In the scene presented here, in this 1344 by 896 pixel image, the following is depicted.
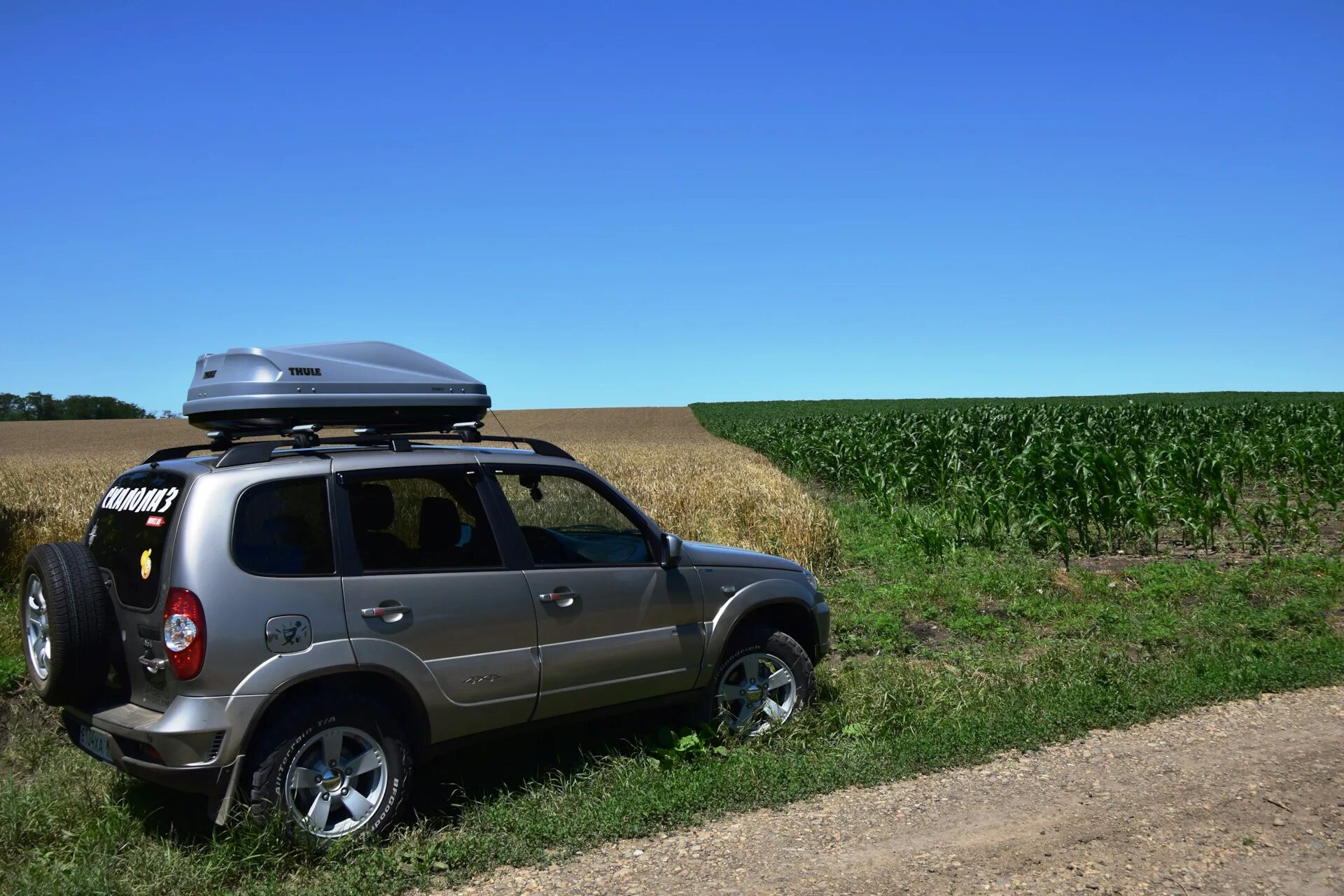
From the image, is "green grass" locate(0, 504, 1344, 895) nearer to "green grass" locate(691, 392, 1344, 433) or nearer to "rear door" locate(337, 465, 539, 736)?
"rear door" locate(337, 465, 539, 736)

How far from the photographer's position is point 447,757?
19.3ft

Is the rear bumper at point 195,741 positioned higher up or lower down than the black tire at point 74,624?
lower down

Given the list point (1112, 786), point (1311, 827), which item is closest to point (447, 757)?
point (1112, 786)

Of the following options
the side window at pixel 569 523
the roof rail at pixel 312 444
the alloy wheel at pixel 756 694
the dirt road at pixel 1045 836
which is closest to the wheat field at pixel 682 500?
the roof rail at pixel 312 444

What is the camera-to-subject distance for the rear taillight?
4.18m

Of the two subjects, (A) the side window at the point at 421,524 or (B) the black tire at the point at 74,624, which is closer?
(B) the black tire at the point at 74,624

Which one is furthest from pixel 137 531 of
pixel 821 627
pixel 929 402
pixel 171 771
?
pixel 929 402

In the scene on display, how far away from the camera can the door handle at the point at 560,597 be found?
518 centimetres

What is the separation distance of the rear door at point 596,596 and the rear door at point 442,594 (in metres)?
0.14

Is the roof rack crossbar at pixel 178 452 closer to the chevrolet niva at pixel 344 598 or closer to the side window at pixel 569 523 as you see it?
the chevrolet niva at pixel 344 598


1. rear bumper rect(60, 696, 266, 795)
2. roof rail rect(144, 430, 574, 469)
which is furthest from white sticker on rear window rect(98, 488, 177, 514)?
rear bumper rect(60, 696, 266, 795)

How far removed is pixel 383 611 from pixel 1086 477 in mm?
11313

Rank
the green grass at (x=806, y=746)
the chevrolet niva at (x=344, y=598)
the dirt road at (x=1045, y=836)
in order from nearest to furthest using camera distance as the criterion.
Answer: the dirt road at (x=1045, y=836)
the chevrolet niva at (x=344, y=598)
the green grass at (x=806, y=746)

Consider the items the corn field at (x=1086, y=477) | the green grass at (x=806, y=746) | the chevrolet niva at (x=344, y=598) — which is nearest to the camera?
the chevrolet niva at (x=344, y=598)
